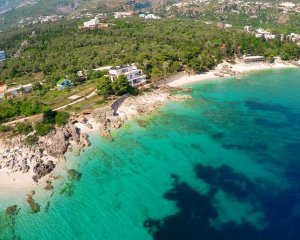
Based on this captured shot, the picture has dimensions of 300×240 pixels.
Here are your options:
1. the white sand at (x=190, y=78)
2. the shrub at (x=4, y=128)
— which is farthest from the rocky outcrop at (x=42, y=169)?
the white sand at (x=190, y=78)

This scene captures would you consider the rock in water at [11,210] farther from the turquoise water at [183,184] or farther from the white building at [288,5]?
the white building at [288,5]

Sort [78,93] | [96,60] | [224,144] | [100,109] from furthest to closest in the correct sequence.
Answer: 1. [96,60]
2. [78,93]
3. [100,109]
4. [224,144]

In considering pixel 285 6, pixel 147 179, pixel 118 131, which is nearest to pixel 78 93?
pixel 118 131

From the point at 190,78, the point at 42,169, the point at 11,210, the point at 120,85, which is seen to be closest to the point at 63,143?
the point at 42,169

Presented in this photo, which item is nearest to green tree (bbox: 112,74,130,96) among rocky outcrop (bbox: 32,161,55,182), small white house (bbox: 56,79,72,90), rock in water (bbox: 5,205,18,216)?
small white house (bbox: 56,79,72,90)

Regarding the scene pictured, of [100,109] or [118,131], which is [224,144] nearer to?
[118,131]

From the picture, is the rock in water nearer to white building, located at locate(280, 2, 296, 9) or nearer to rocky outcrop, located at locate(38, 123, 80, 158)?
rocky outcrop, located at locate(38, 123, 80, 158)
